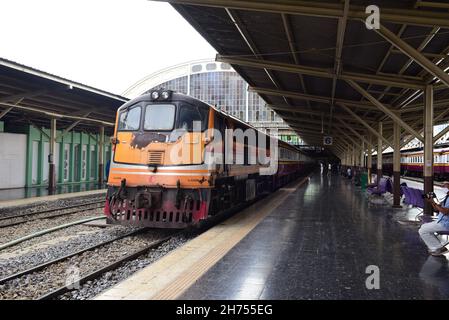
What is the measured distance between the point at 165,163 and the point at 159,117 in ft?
3.78

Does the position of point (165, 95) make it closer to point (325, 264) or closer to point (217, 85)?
point (325, 264)

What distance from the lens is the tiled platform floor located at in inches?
178

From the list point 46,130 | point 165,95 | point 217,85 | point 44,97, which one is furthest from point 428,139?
point 217,85

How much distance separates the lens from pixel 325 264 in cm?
570

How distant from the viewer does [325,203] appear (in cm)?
1375

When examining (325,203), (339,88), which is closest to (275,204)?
(325,203)

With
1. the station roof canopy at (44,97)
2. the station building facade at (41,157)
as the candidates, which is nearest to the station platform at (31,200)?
the station roof canopy at (44,97)

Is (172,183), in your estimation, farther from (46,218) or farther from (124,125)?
(46,218)

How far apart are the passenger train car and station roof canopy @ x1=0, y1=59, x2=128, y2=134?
15.8 feet

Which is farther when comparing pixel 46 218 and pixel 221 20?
pixel 46 218

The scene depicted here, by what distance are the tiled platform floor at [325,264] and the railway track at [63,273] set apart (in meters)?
1.84
